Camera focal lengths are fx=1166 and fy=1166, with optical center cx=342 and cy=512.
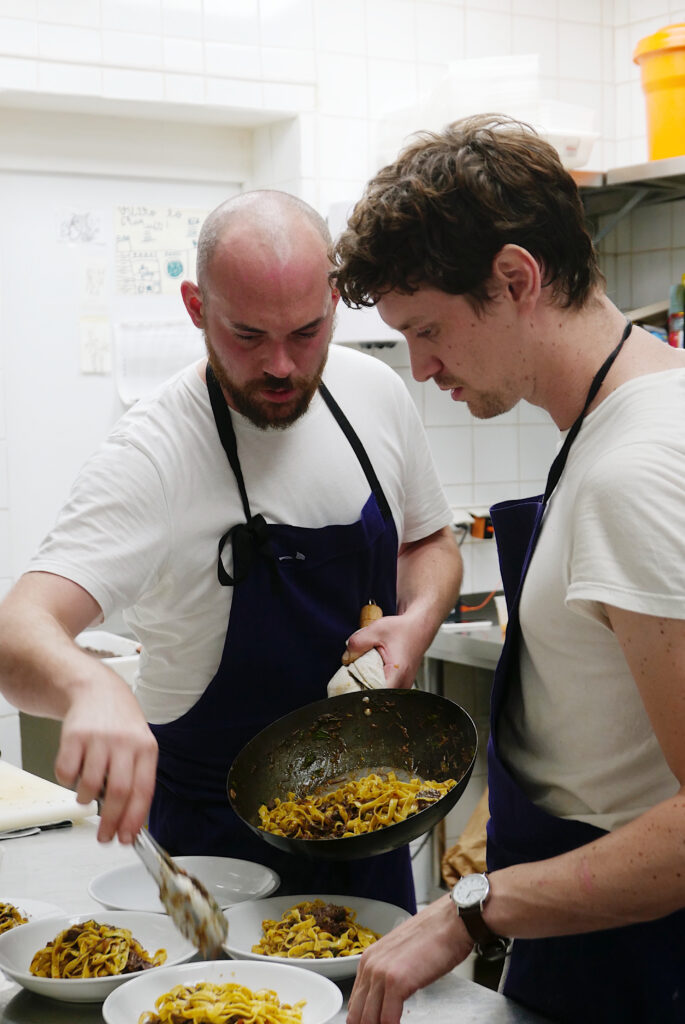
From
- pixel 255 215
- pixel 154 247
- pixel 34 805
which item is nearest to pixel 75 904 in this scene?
pixel 34 805

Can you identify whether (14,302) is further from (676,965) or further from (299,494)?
(676,965)

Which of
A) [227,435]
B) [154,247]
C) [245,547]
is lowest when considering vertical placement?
[245,547]

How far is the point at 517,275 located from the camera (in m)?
1.34

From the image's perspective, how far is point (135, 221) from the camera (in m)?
3.73

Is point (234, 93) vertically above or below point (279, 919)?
above

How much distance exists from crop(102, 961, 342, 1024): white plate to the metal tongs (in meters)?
0.04

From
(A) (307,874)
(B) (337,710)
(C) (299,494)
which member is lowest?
(A) (307,874)

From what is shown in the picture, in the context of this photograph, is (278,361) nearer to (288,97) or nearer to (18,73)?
(18,73)

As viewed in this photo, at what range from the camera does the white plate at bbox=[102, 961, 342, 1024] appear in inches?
50.9

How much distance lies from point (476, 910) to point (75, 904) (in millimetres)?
716

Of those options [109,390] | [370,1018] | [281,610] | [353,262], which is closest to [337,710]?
[281,610]

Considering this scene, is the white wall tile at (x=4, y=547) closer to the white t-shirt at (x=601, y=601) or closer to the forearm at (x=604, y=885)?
the white t-shirt at (x=601, y=601)

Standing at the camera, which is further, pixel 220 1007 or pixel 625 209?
pixel 625 209

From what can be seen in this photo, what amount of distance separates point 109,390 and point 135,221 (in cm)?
55
